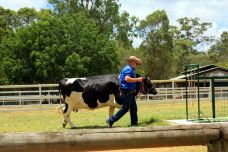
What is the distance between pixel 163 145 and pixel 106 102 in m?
9.02

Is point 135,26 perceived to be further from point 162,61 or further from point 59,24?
point 59,24

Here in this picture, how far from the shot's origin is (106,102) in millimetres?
13047

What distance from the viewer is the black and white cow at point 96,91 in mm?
12906

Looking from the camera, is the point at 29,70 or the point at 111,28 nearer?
the point at 29,70

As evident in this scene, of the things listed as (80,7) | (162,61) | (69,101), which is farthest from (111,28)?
(69,101)

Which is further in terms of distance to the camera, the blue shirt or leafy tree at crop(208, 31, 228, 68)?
leafy tree at crop(208, 31, 228, 68)

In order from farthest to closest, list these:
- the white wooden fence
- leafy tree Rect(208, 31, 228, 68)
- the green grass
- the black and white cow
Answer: leafy tree Rect(208, 31, 228, 68) → the white wooden fence → the green grass → the black and white cow

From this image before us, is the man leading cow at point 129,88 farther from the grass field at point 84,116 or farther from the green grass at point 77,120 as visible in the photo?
the grass field at point 84,116

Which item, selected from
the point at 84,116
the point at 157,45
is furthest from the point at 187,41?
the point at 84,116

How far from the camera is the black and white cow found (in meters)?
12.9

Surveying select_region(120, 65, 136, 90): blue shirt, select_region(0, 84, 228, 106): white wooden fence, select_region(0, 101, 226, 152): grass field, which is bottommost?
select_region(0, 101, 226, 152): grass field

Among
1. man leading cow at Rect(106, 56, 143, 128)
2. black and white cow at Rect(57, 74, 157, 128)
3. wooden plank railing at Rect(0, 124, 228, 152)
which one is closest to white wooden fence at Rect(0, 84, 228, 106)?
black and white cow at Rect(57, 74, 157, 128)

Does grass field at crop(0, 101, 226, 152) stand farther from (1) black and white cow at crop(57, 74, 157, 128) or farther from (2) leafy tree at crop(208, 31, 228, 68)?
(2) leafy tree at crop(208, 31, 228, 68)

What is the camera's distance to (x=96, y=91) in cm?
1301
